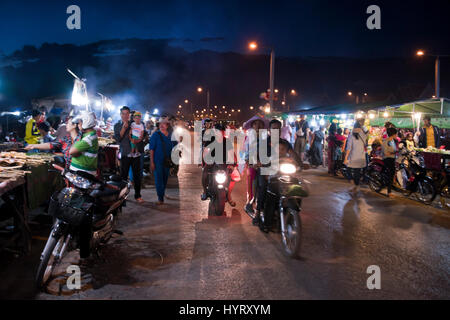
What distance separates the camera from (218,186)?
7.06 m

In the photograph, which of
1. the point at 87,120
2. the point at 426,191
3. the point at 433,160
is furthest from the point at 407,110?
the point at 87,120

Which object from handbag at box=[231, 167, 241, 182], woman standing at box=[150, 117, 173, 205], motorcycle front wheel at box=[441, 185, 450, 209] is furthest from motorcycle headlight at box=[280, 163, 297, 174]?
motorcycle front wheel at box=[441, 185, 450, 209]

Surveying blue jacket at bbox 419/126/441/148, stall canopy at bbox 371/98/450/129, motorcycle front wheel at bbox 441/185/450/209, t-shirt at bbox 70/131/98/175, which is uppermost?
stall canopy at bbox 371/98/450/129

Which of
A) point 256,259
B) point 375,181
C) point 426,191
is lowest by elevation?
point 256,259

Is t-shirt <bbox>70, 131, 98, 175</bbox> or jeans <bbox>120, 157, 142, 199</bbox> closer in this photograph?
t-shirt <bbox>70, 131, 98, 175</bbox>

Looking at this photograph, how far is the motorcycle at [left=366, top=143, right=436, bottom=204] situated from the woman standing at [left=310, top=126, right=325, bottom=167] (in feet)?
20.1

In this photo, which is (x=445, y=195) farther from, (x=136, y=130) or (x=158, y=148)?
(x=136, y=130)

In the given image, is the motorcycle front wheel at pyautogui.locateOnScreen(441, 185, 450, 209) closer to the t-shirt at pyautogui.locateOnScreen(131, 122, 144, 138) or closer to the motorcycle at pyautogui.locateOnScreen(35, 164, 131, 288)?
the t-shirt at pyautogui.locateOnScreen(131, 122, 144, 138)

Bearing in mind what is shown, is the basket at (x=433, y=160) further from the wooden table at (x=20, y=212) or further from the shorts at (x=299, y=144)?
the wooden table at (x=20, y=212)

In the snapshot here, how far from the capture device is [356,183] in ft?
35.1

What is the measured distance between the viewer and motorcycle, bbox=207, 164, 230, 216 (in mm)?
7059

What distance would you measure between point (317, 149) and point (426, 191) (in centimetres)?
798

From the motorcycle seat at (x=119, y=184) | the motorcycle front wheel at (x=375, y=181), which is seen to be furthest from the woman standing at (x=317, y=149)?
the motorcycle seat at (x=119, y=184)
